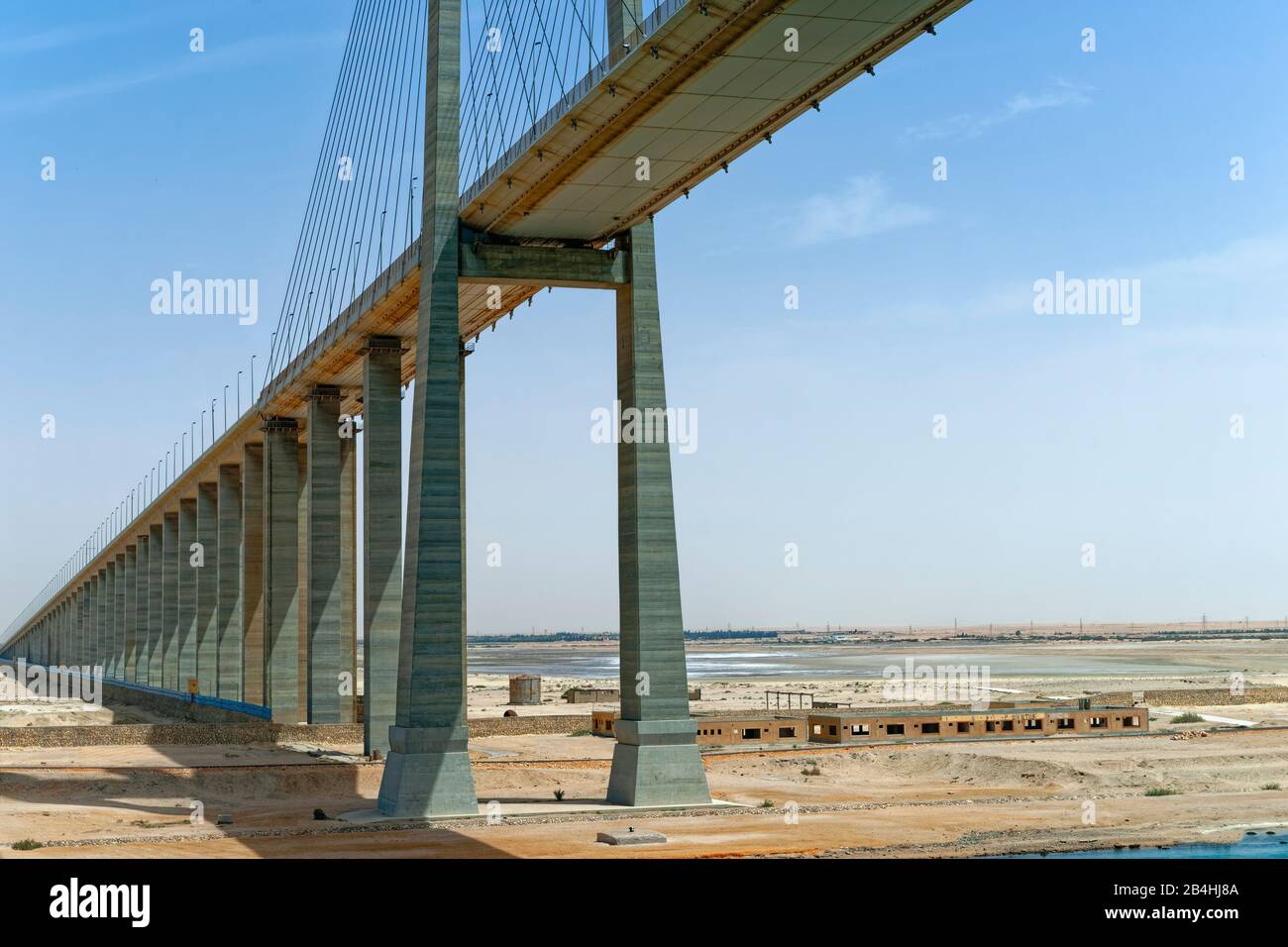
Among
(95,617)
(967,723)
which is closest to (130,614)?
(95,617)

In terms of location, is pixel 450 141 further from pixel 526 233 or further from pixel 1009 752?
pixel 1009 752

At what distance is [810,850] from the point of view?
2895 centimetres

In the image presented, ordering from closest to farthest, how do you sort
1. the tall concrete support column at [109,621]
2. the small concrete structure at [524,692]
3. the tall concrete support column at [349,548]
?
the tall concrete support column at [349,548] < the small concrete structure at [524,692] < the tall concrete support column at [109,621]

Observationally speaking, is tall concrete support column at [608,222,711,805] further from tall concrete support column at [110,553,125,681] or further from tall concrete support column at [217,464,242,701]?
tall concrete support column at [110,553,125,681]

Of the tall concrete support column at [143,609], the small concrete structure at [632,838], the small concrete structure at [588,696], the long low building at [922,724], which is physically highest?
the tall concrete support column at [143,609]

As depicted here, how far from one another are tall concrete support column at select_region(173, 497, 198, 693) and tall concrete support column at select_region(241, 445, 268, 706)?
10.7 m

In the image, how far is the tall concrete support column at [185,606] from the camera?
89000mm

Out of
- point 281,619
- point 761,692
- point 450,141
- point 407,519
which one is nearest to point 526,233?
point 450,141

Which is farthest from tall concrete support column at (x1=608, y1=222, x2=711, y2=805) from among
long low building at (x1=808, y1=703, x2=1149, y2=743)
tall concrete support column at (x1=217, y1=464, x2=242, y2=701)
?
tall concrete support column at (x1=217, y1=464, x2=242, y2=701)

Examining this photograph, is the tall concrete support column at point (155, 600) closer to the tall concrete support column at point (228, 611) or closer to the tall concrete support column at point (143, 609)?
the tall concrete support column at point (143, 609)

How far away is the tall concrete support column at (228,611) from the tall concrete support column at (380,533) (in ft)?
100

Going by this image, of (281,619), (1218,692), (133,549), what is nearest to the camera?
(281,619)

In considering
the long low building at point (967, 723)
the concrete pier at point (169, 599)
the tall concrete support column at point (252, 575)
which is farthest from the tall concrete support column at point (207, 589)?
the long low building at point (967, 723)
